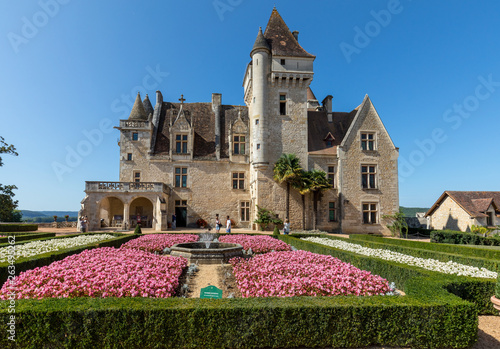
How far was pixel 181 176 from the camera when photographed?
2803cm

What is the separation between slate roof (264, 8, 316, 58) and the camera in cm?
2645

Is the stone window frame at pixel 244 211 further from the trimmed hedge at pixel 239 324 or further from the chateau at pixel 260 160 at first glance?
the trimmed hedge at pixel 239 324

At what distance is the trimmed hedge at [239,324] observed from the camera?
4426 millimetres

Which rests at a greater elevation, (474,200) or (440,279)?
(474,200)

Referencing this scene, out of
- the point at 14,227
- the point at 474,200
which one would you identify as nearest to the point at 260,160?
the point at 14,227

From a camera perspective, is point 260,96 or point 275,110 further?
point 275,110

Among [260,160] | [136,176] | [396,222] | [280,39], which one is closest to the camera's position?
[260,160]

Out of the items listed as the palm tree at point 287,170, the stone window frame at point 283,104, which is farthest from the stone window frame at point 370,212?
the stone window frame at point 283,104

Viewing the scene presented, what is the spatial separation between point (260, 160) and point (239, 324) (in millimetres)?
21196

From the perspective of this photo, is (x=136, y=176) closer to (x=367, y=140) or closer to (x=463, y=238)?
(x=367, y=140)

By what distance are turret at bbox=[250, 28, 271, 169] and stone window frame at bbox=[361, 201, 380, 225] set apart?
9844mm

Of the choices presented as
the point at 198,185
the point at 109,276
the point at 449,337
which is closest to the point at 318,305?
the point at 449,337

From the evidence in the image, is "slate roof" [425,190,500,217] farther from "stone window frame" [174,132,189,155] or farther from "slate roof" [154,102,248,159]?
"stone window frame" [174,132,189,155]

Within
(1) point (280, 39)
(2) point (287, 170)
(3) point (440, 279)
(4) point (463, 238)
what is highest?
(1) point (280, 39)
